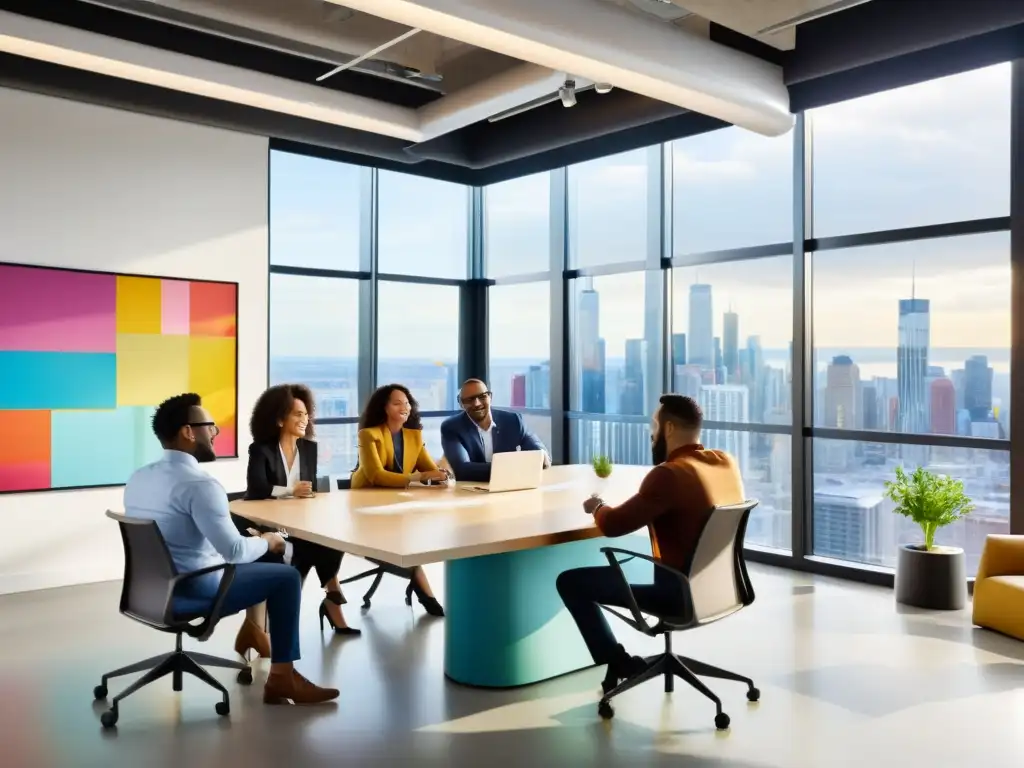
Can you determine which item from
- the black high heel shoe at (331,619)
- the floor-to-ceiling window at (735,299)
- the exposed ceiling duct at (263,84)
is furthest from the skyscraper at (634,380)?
the black high heel shoe at (331,619)

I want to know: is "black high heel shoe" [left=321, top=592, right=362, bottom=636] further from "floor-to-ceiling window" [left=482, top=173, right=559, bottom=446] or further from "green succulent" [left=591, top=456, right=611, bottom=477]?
"floor-to-ceiling window" [left=482, top=173, right=559, bottom=446]

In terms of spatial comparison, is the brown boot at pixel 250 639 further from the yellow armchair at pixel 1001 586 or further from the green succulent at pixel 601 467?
the yellow armchair at pixel 1001 586


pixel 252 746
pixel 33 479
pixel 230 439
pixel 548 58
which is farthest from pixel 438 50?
pixel 252 746

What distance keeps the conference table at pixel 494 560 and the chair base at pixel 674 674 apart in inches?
18.2

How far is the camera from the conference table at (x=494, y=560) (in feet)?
12.8

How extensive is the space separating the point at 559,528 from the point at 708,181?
15.0 feet

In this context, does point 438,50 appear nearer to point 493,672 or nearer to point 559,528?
point 559,528

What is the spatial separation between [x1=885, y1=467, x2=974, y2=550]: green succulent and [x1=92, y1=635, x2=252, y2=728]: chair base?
416cm

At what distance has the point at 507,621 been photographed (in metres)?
4.30

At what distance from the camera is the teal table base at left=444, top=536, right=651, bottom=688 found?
430 centimetres

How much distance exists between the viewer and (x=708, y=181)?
7582 millimetres

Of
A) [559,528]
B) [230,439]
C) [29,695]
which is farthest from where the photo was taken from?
[230,439]

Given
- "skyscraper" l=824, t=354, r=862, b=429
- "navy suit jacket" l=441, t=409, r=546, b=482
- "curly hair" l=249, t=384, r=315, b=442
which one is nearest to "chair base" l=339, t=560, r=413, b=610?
"navy suit jacket" l=441, t=409, r=546, b=482

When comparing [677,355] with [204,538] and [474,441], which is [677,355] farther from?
[204,538]
